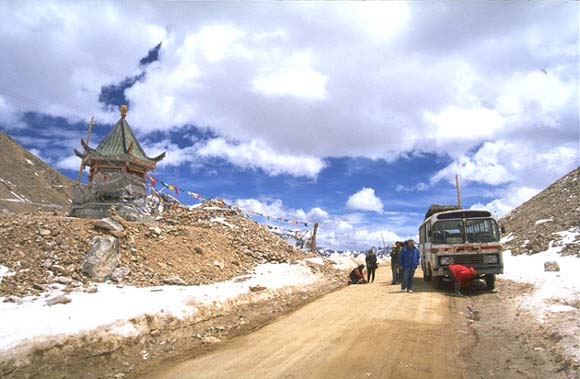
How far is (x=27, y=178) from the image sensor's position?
77500 millimetres

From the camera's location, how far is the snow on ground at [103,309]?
6.98 m

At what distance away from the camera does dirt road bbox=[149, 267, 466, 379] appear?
5.81 m

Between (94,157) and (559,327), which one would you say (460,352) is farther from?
(94,157)

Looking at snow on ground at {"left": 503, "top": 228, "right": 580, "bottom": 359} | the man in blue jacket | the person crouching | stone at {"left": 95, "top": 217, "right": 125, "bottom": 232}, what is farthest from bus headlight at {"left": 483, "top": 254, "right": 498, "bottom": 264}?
stone at {"left": 95, "top": 217, "right": 125, "bottom": 232}

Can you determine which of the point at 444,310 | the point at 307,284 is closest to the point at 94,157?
the point at 307,284

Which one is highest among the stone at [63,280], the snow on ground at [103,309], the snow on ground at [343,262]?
the snow on ground at [343,262]

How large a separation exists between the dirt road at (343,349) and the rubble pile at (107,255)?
544 cm

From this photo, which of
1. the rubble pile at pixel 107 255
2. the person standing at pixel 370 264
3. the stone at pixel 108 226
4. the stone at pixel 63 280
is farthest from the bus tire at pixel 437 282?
the stone at pixel 63 280

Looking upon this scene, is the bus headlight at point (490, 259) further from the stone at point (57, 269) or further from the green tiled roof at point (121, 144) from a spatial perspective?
the green tiled roof at point (121, 144)

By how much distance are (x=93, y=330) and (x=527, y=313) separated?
9.90m

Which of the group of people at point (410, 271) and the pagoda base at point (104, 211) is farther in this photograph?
the pagoda base at point (104, 211)

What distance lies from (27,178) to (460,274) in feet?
289

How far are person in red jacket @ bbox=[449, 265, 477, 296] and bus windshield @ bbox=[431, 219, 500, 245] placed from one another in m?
1.08

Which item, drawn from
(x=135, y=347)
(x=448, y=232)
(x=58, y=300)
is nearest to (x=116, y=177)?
(x=58, y=300)
